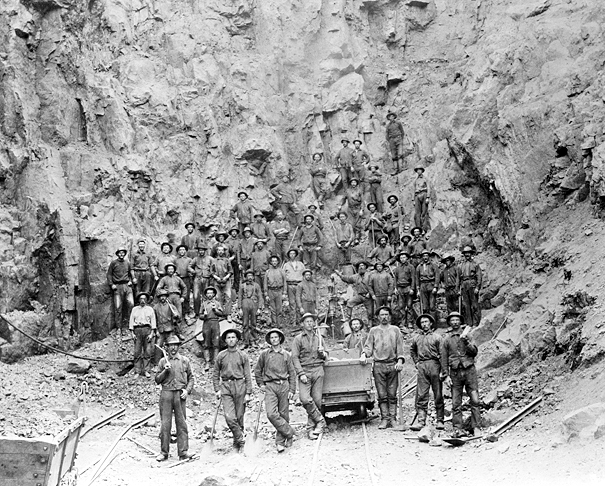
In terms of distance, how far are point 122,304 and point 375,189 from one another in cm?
804

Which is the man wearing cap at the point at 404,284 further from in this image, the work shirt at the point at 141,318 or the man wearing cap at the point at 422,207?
the work shirt at the point at 141,318

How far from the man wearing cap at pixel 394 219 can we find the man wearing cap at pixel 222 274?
14.6 feet

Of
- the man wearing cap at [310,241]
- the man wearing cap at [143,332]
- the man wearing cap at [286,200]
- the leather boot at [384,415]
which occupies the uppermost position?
the man wearing cap at [286,200]

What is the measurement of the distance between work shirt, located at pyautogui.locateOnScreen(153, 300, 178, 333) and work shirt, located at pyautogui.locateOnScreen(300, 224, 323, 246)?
→ 4773 millimetres

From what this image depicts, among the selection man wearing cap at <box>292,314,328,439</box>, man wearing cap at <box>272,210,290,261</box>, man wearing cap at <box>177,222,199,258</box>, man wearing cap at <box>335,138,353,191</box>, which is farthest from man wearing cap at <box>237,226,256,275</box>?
man wearing cap at <box>292,314,328,439</box>

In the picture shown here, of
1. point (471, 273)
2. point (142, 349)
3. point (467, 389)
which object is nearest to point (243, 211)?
point (142, 349)

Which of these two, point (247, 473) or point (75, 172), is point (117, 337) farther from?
point (247, 473)

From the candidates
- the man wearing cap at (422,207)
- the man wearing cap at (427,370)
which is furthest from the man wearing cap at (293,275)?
the man wearing cap at (427,370)

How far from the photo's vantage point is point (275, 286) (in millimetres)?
17906

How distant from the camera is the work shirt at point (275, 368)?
12.0m

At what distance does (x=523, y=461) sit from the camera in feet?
32.9

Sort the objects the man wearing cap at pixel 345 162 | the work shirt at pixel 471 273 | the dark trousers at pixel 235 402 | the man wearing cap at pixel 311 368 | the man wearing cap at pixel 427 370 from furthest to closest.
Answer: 1. the man wearing cap at pixel 345 162
2. the work shirt at pixel 471 273
3. the man wearing cap at pixel 427 370
4. the man wearing cap at pixel 311 368
5. the dark trousers at pixel 235 402

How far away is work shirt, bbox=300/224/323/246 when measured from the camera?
20062 millimetres

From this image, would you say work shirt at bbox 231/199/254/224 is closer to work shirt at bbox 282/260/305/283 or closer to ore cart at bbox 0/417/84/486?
work shirt at bbox 282/260/305/283
